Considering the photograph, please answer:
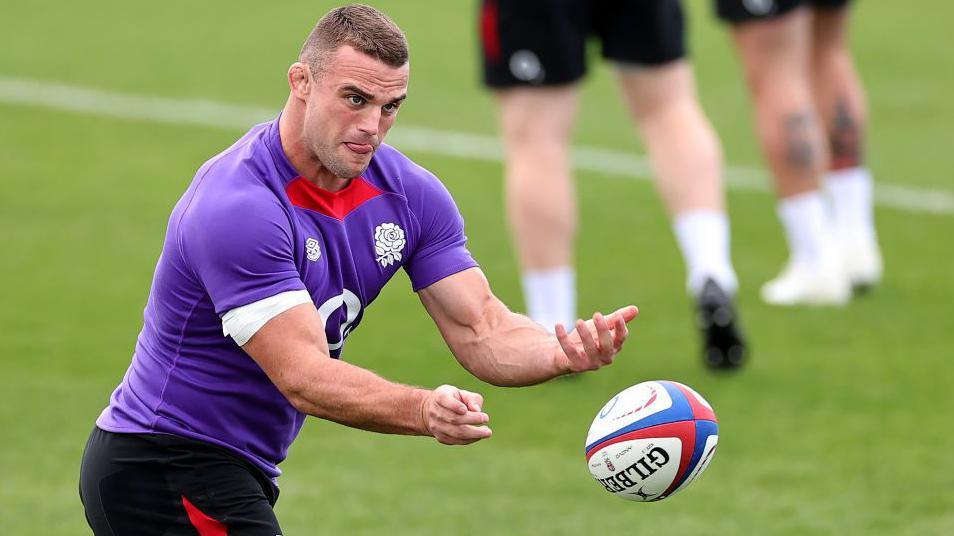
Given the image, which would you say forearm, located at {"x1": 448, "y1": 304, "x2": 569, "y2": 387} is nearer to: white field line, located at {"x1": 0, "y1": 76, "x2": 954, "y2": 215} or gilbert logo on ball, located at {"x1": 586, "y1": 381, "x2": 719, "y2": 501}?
gilbert logo on ball, located at {"x1": 586, "y1": 381, "x2": 719, "y2": 501}

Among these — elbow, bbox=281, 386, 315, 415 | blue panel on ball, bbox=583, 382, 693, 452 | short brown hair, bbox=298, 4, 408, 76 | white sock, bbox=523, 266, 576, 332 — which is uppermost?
short brown hair, bbox=298, 4, 408, 76

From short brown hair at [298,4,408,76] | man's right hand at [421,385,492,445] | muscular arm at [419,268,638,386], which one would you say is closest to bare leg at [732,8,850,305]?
muscular arm at [419,268,638,386]

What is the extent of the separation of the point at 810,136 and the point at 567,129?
157 centimetres

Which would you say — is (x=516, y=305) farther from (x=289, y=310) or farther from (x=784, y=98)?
(x=289, y=310)

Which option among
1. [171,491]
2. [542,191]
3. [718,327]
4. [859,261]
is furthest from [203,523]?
[859,261]

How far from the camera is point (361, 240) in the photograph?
5.00m

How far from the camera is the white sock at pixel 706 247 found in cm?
821

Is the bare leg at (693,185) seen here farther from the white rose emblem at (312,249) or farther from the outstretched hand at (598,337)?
the white rose emblem at (312,249)

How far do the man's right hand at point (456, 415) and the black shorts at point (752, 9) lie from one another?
524 cm

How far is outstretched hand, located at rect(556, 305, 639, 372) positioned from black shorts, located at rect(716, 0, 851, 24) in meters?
4.64

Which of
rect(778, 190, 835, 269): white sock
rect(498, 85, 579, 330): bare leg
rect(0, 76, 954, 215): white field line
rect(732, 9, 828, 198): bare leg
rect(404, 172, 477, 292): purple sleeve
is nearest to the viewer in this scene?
rect(404, 172, 477, 292): purple sleeve

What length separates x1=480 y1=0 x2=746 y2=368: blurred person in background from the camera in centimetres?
820

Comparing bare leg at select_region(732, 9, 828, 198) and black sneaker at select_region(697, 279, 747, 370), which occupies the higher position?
bare leg at select_region(732, 9, 828, 198)

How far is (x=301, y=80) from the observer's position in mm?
4824
